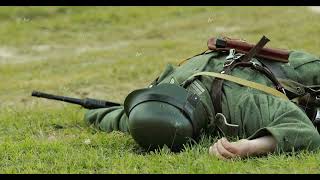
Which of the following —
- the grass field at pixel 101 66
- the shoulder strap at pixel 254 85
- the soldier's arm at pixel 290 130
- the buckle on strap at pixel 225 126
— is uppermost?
the shoulder strap at pixel 254 85

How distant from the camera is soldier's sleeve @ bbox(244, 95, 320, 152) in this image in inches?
184

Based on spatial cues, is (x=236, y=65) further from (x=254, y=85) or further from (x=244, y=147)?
(x=244, y=147)

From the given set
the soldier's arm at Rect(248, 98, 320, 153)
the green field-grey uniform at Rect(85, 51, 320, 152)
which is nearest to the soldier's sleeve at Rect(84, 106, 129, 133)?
the green field-grey uniform at Rect(85, 51, 320, 152)

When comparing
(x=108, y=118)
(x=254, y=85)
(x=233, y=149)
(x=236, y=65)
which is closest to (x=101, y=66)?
(x=108, y=118)

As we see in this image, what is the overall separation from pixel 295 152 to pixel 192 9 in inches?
421

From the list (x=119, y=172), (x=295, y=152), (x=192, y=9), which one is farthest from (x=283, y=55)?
(x=192, y=9)

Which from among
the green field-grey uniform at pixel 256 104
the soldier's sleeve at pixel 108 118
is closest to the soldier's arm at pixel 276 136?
the green field-grey uniform at pixel 256 104

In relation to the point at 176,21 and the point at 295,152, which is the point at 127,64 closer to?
the point at 176,21

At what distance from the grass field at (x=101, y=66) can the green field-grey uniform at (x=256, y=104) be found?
15 centimetres

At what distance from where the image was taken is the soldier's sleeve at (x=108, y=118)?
5.84 metres

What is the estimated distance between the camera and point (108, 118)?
604cm

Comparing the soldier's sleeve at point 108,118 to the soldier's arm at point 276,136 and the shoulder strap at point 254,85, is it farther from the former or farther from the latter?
the soldier's arm at point 276,136

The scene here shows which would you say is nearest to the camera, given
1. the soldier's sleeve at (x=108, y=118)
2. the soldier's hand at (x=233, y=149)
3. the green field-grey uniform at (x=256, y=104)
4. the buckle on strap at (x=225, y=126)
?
the soldier's hand at (x=233, y=149)

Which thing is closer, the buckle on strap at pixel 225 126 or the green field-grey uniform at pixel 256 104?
the green field-grey uniform at pixel 256 104
